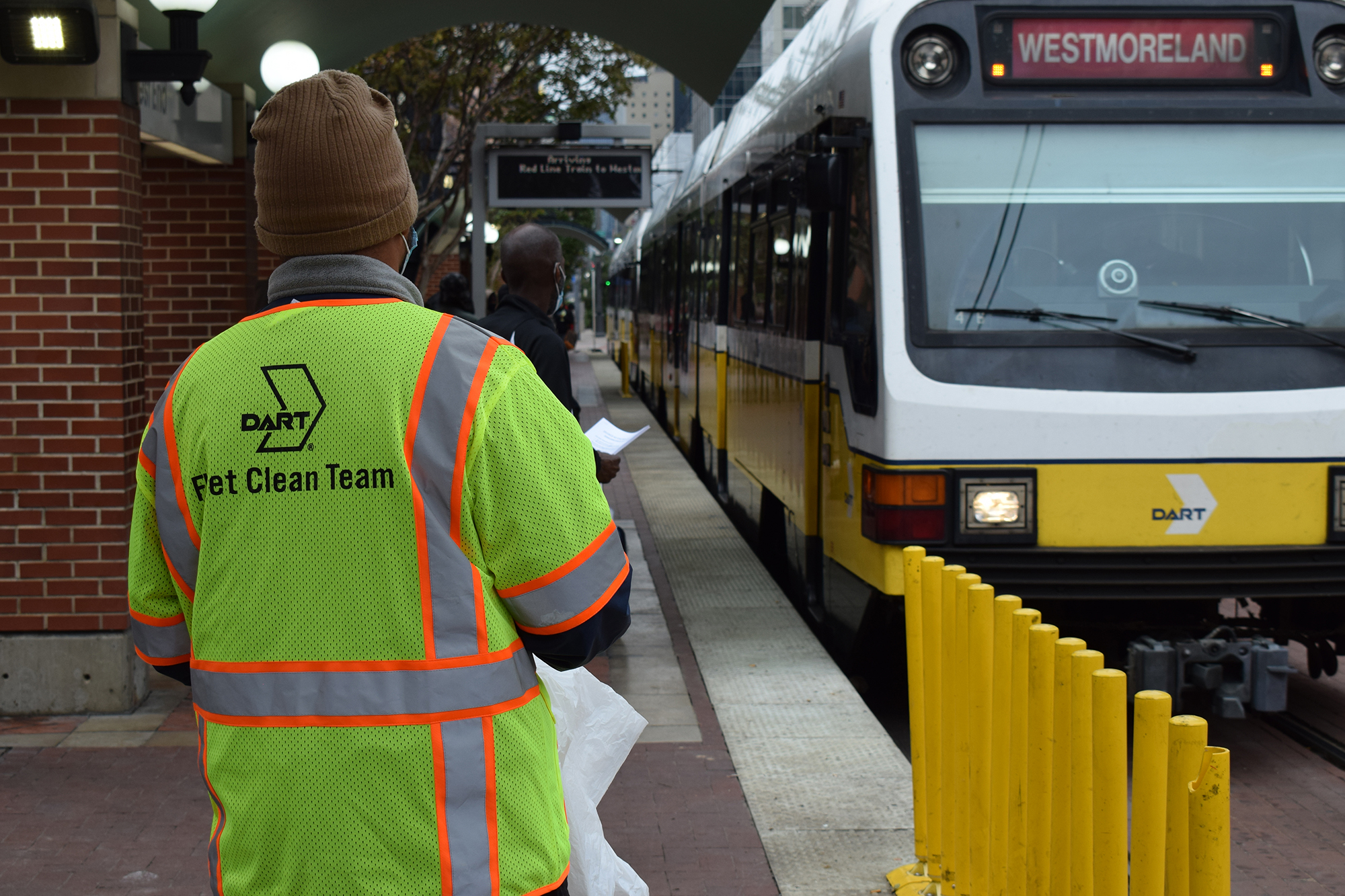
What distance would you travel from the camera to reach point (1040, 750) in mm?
3074

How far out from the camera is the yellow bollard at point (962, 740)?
347 centimetres

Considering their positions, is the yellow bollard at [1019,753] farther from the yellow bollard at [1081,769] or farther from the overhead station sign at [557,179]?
the overhead station sign at [557,179]

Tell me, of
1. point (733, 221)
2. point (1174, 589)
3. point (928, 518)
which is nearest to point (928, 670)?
point (928, 518)

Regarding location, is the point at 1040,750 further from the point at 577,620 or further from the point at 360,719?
the point at 360,719

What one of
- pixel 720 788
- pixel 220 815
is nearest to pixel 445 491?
pixel 220 815

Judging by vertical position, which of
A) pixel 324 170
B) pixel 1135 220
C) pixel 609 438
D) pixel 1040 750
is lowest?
pixel 1040 750

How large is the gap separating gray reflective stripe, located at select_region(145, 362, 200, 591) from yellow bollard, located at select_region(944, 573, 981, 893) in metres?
1.97

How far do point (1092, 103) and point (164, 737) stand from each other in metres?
4.27

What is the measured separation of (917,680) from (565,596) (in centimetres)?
211

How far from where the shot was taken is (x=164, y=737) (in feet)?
17.8

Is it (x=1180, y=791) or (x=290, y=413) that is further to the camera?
(x=1180, y=791)

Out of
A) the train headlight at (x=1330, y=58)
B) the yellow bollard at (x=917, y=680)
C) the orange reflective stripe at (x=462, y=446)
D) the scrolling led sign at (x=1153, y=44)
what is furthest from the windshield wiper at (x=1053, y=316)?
the orange reflective stripe at (x=462, y=446)

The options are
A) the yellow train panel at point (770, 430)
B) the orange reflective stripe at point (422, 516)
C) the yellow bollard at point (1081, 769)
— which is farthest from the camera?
the yellow train panel at point (770, 430)

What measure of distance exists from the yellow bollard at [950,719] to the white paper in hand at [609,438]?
5.76 ft
